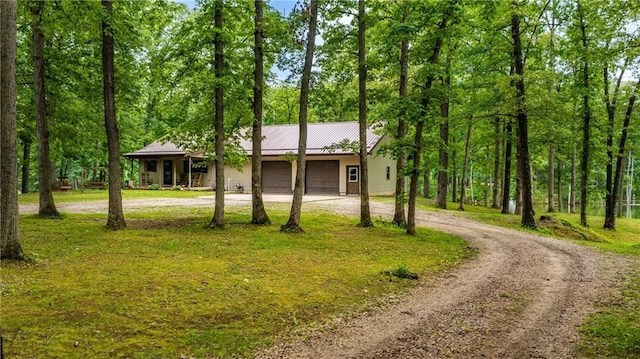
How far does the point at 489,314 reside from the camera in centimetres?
519

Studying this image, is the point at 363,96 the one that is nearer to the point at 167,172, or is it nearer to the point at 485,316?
the point at 485,316

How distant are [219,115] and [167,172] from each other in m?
22.2

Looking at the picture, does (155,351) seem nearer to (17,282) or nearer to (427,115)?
(17,282)

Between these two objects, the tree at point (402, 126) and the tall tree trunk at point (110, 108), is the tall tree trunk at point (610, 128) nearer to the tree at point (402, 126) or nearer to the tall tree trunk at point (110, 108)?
the tree at point (402, 126)

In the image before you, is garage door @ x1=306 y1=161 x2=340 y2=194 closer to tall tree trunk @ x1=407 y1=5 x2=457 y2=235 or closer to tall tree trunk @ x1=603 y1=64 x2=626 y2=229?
tall tree trunk @ x1=603 y1=64 x2=626 y2=229

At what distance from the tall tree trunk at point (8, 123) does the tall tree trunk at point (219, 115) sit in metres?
4.61

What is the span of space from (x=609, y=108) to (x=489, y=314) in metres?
17.0

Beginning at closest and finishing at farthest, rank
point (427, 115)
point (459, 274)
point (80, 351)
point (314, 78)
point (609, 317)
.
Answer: point (80, 351), point (609, 317), point (459, 274), point (427, 115), point (314, 78)

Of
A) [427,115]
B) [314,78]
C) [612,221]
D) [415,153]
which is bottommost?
[612,221]

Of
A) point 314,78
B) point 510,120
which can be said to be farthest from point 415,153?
point 510,120

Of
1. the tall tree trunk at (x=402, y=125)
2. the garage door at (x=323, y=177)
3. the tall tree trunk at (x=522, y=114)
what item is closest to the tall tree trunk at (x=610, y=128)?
the tall tree trunk at (x=522, y=114)

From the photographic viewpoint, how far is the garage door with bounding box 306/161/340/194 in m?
26.1

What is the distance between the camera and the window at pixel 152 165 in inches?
1230

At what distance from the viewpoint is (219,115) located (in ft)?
35.3
